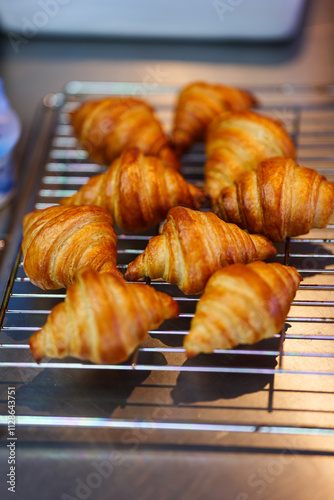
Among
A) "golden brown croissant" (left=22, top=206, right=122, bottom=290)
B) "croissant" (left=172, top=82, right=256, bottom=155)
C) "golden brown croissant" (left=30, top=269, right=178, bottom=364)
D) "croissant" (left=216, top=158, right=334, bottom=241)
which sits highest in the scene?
"croissant" (left=172, top=82, right=256, bottom=155)

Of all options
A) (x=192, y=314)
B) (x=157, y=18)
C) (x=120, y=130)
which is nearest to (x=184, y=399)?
(x=192, y=314)

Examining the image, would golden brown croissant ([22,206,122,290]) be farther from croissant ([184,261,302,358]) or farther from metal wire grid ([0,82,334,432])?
croissant ([184,261,302,358])

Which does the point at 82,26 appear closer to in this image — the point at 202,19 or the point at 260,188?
the point at 202,19

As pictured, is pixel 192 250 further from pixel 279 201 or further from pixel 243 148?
pixel 243 148

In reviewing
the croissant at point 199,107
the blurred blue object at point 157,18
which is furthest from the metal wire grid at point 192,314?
the blurred blue object at point 157,18

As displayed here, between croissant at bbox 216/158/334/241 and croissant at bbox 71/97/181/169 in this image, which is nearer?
croissant at bbox 216/158/334/241

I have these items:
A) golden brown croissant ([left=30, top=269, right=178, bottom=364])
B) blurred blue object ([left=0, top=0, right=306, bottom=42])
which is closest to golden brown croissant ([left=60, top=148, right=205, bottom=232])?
golden brown croissant ([left=30, top=269, right=178, bottom=364])

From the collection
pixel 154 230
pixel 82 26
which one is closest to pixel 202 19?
pixel 82 26

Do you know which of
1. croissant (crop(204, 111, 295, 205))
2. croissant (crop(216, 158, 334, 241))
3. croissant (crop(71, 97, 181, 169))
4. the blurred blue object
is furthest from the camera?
the blurred blue object
